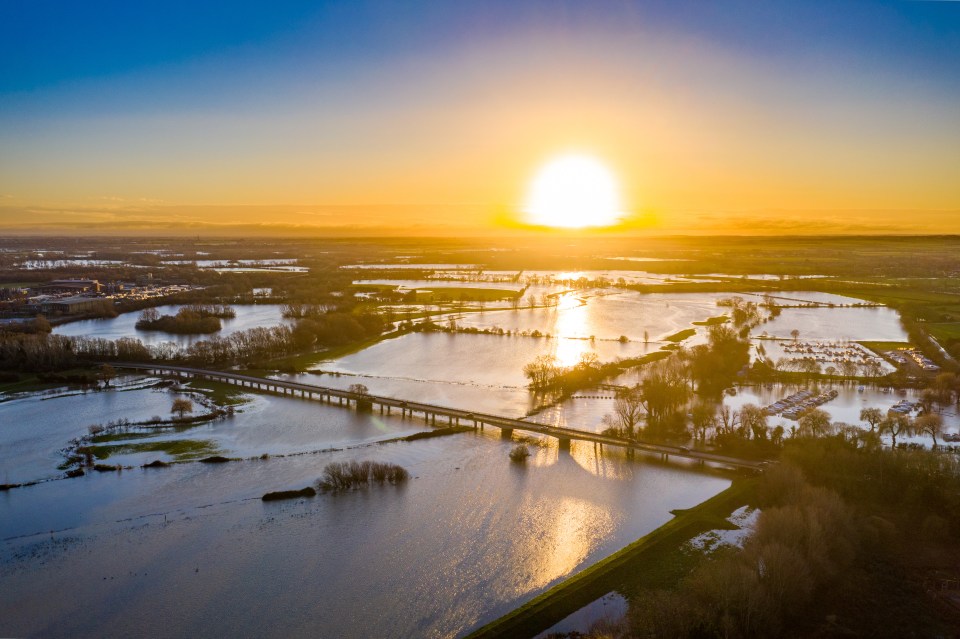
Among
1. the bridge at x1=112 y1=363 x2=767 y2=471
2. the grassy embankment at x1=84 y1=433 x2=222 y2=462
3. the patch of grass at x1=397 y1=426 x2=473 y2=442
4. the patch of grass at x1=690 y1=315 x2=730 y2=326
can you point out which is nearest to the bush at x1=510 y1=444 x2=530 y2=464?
the bridge at x1=112 y1=363 x2=767 y2=471

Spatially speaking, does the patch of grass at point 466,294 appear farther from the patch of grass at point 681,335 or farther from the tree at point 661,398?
the tree at point 661,398

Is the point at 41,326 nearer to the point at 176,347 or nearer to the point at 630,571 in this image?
the point at 176,347

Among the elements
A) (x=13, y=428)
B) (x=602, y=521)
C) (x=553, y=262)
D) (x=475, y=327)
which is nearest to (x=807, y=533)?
(x=602, y=521)

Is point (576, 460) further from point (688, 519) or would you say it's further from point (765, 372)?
point (765, 372)

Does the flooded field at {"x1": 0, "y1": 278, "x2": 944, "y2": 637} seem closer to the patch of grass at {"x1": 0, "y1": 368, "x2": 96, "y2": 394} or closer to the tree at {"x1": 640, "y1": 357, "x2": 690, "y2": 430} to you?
the patch of grass at {"x1": 0, "y1": 368, "x2": 96, "y2": 394}

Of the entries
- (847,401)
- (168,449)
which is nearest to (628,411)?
(847,401)

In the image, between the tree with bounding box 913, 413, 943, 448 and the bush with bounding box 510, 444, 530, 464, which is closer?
the bush with bounding box 510, 444, 530, 464
